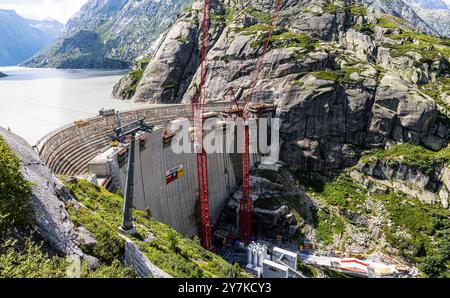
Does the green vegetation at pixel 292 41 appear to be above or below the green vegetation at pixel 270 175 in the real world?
above

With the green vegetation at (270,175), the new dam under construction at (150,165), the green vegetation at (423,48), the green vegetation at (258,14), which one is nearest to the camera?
the new dam under construction at (150,165)

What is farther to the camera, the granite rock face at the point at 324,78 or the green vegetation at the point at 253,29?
the green vegetation at the point at 253,29

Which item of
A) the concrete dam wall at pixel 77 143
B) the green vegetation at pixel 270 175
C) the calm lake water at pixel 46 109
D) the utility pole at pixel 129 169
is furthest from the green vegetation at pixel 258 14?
the utility pole at pixel 129 169

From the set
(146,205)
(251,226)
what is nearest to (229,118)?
(251,226)

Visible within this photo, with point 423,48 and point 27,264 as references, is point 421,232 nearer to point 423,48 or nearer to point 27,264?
point 423,48

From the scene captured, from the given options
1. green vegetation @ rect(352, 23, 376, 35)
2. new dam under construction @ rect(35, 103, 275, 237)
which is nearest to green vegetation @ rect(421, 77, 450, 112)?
green vegetation @ rect(352, 23, 376, 35)

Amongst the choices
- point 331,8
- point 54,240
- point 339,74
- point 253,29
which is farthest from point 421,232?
point 331,8

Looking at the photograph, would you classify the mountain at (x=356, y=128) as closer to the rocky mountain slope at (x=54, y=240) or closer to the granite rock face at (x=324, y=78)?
the granite rock face at (x=324, y=78)
